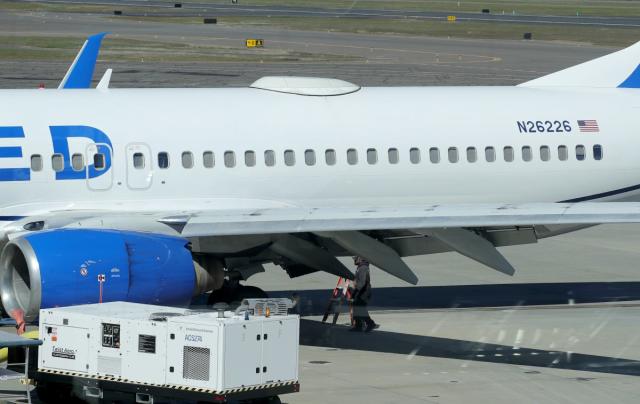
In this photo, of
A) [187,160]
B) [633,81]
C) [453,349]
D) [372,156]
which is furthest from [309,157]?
[633,81]

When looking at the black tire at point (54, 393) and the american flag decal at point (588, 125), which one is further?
the american flag decal at point (588, 125)

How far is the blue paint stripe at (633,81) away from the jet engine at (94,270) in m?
12.2

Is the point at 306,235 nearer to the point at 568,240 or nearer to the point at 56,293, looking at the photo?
the point at 56,293

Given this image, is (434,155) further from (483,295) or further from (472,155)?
(483,295)

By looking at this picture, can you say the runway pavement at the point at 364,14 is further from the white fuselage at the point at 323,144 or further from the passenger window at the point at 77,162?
the passenger window at the point at 77,162

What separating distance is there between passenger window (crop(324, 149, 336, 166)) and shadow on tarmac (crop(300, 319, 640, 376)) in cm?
351

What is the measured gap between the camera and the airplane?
2591cm

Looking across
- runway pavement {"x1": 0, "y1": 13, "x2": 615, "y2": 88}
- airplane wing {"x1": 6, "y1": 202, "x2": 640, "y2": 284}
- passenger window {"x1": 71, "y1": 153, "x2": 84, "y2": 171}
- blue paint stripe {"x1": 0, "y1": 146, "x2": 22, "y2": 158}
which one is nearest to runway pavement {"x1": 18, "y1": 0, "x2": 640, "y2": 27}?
runway pavement {"x1": 0, "y1": 13, "x2": 615, "y2": 88}

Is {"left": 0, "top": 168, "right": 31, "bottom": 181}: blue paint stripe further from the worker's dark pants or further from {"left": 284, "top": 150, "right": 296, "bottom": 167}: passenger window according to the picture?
the worker's dark pants

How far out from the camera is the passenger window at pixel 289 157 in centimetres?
3031

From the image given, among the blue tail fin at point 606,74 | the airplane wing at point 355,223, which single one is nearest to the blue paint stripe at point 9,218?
the airplane wing at point 355,223

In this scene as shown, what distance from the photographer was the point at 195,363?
21000mm

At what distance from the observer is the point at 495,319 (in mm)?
30203

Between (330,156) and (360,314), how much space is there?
3.58 meters
